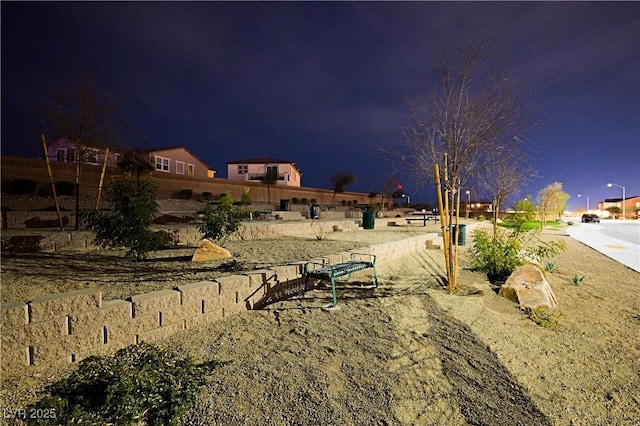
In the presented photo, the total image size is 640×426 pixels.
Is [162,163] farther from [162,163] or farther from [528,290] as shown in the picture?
[528,290]

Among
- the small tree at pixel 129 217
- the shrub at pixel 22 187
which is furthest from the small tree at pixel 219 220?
the shrub at pixel 22 187

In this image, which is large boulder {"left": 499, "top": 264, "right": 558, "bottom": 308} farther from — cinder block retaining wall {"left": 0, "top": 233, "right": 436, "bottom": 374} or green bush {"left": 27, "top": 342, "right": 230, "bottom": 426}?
green bush {"left": 27, "top": 342, "right": 230, "bottom": 426}

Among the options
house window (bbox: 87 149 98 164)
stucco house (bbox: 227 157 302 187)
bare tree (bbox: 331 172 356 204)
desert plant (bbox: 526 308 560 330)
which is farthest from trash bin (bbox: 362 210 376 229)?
stucco house (bbox: 227 157 302 187)

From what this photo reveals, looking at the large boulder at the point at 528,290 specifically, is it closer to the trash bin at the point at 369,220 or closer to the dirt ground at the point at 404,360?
the dirt ground at the point at 404,360

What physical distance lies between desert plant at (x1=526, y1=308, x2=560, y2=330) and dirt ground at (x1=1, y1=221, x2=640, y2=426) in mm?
103

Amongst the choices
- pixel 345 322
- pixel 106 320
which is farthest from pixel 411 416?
pixel 106 320

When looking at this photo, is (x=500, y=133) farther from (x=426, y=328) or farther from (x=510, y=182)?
(x=510, y=182)

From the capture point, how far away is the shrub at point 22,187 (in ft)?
42.0

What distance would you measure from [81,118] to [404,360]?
11.1 metres

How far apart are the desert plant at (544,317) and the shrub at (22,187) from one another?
18180mm

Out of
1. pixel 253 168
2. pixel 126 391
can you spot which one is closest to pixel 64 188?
pixel 126 391

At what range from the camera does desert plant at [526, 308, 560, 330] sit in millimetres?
4245

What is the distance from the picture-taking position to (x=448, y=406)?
2.51m

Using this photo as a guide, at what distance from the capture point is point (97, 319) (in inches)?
110
